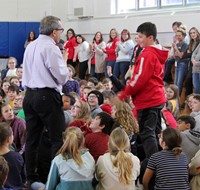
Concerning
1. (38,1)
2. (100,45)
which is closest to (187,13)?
(100,45)

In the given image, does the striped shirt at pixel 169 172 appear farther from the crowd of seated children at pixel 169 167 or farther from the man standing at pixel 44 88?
the man standing at pixel 44 88

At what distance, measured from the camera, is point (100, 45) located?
424 inches

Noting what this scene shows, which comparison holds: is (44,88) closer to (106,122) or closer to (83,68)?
(106,122)

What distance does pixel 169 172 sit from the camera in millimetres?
3428

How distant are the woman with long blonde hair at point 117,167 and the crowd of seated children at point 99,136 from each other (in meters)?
0.44

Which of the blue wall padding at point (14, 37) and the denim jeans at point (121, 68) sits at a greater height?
the blue wall padding at point (14, 37)

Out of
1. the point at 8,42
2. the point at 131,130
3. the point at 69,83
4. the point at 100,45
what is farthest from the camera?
the point at 8,42

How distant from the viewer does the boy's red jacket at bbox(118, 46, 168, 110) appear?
392 cm

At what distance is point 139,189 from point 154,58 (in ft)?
3.93

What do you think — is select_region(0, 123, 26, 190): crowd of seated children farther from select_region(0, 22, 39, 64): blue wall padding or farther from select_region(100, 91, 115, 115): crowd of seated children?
select_region(0, 22, 39, 64): blue wall padding

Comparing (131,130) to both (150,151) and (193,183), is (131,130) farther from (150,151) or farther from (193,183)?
(193,183)

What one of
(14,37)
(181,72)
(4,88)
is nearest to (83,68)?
(14,37)

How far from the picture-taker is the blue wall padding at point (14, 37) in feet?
42.9

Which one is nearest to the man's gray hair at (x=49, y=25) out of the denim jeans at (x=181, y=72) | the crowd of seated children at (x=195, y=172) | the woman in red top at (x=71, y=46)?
the crowd of seated children at (x=195, y=172)
